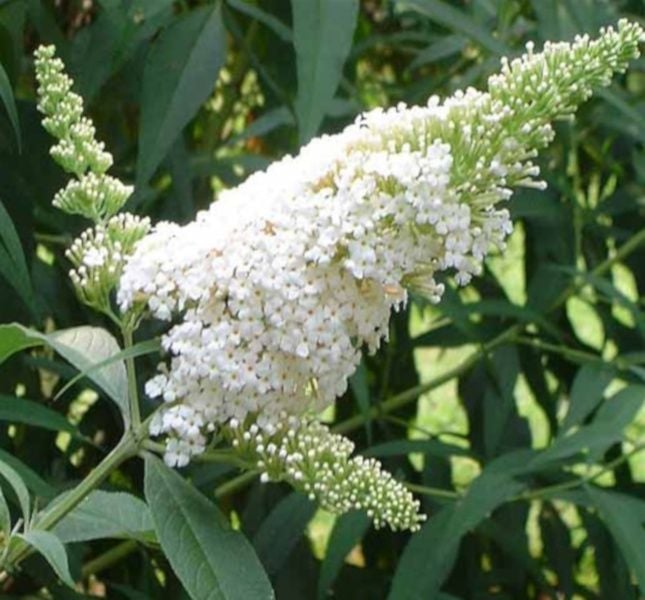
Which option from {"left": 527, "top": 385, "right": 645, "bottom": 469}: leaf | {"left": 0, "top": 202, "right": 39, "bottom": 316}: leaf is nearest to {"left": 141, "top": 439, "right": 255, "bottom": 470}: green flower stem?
{"left": 0, "top": 202, "right": 39, "bottom": 316}: leaf

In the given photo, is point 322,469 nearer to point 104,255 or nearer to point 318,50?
point 104,255

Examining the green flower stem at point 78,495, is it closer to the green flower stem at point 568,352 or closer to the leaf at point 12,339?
the leaf at point 12,339

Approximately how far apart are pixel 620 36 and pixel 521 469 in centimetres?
95

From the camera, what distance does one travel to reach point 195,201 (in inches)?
97.9

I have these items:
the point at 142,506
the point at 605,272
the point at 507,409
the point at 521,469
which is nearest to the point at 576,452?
the point at 521,469

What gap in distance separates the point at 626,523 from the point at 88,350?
886mm

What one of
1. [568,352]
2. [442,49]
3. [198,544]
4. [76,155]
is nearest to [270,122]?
[442,49]

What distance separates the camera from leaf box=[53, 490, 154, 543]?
1.45m

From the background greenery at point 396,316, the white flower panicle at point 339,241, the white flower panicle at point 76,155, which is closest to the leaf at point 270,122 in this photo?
the background greenery at point 396,316

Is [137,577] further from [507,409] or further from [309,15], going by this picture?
[309,15]

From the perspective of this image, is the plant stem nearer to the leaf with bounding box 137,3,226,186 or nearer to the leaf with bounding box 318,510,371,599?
the leaf with bounding box 137,3,226,186

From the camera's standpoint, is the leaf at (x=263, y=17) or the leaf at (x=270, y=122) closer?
the leaf at (x=263, y=17)

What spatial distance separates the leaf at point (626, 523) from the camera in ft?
6.64

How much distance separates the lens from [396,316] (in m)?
2.59
